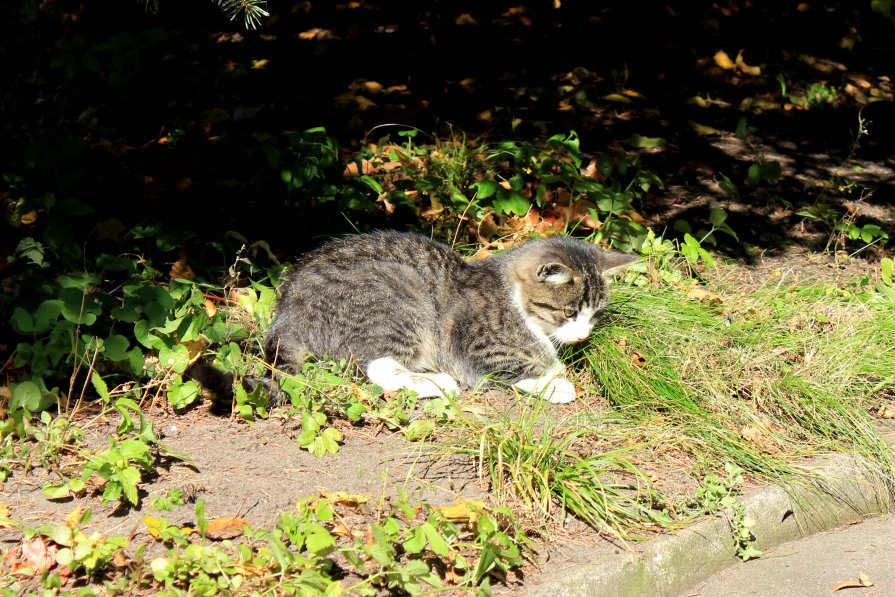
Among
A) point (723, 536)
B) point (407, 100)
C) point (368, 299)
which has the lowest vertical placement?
point (723, 536)

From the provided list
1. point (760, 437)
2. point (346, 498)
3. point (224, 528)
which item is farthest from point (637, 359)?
point (224, 528)

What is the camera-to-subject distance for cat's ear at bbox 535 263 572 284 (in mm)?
4832

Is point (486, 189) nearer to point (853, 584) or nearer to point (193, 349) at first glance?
point (193, 349)

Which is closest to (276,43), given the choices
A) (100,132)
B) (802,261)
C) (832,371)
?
(100,132)

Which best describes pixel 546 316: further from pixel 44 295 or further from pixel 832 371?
pixel 44 295

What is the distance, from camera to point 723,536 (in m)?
3.80

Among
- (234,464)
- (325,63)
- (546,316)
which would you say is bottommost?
(234,464)

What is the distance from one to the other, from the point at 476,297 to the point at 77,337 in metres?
2.06

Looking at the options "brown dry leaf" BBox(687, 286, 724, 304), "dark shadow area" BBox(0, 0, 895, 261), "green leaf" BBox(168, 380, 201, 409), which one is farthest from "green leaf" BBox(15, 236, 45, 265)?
"brown dry leaf" BBox(687, 286, 724, 304)

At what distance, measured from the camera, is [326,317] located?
185 inches

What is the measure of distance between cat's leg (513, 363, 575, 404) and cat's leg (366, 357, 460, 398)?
368 millimetres

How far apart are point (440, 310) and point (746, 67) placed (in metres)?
5.02

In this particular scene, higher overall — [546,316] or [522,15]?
[522,15]

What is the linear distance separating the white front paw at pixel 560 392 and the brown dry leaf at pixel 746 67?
5048 mm
